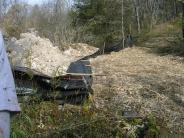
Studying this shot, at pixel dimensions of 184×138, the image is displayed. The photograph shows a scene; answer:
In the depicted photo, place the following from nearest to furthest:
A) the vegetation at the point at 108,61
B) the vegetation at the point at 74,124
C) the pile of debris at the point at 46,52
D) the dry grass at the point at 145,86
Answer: the vegetation at the point at 74,124, the vegetation at the point at 108,61, the dry grass at the point at 145,86, the pile of debris at the point at 46,52

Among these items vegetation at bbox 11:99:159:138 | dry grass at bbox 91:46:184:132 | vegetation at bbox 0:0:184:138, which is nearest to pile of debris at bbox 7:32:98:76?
vegetation at bbox 0:0:184:138

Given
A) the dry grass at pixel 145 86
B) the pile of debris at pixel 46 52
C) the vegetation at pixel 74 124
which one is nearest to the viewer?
the vegetation at pixel 74 124

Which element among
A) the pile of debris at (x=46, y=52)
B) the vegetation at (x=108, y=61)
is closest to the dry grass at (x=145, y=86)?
the vegetation at (x=108, y=61)

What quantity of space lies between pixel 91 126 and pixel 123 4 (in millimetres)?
29372

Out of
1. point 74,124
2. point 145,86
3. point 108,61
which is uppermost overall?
point 74,124

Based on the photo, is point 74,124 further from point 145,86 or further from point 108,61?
point 108,61

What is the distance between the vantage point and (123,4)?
1346 inches

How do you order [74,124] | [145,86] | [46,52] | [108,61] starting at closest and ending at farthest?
[74,124], [145,86], [108,61], [46,52]

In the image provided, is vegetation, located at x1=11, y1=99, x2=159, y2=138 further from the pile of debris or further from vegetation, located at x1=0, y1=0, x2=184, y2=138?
the pile of debris

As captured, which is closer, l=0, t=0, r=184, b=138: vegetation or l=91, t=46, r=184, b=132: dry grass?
l=0, t=0, r=184, b=138: vegetation

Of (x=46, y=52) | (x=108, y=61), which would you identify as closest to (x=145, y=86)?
(x=108, y=61)

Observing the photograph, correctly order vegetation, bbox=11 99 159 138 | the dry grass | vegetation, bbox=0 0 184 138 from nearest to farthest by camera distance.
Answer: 1. vegetation, bbox=11 99 159 138
2. vegetation, bbox=0 0 184 138
3. the dry grass

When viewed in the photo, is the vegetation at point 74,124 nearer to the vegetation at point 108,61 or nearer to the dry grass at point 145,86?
the vegetation at point 108,61

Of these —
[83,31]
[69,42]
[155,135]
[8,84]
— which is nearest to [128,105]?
[155,135]
